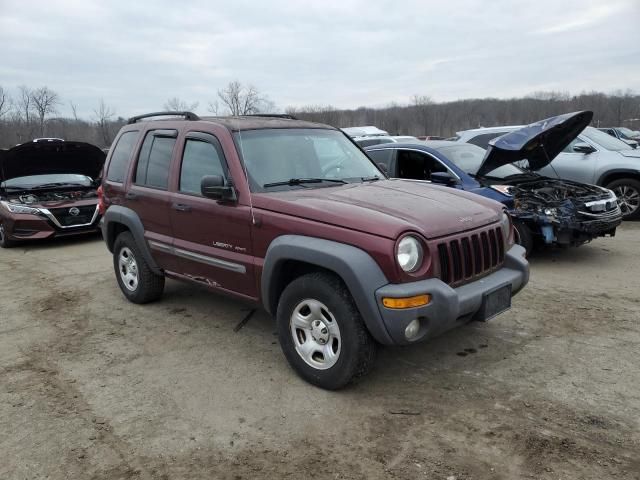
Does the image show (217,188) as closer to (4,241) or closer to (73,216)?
(73,216)

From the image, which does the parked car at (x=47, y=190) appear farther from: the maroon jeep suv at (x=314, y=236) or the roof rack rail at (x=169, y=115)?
the maroon jeep suv at (x=314, y=236)

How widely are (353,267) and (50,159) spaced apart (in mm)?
9058

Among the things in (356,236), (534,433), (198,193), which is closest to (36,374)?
(198,193)

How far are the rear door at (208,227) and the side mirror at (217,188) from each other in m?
0.08

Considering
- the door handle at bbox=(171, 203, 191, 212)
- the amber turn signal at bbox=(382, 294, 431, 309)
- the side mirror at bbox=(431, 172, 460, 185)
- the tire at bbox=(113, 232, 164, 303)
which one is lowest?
the tire at bbox=(113, 232, 164, 303)

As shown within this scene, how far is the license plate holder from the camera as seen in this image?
350cm

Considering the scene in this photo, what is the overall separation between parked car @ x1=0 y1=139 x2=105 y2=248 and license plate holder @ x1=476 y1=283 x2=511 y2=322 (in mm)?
8222

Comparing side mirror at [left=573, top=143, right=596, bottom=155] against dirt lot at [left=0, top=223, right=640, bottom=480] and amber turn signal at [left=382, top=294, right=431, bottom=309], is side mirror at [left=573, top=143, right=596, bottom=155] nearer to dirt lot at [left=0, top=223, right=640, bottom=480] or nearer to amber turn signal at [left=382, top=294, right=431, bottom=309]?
dirt lot at [left=0, top=223, right=640, bottom=480]

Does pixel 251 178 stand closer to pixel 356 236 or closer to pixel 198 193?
pixel 198 193

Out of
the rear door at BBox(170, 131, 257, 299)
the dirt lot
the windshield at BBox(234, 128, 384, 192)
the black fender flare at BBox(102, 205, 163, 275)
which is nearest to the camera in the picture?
the dirt lot

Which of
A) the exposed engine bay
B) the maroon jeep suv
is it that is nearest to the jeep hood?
the maroon jeep suv

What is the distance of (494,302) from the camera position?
11.8 ft

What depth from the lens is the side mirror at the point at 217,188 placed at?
3.94 meters

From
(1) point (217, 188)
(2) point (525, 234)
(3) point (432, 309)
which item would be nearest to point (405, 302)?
(3) point (432, 309)
